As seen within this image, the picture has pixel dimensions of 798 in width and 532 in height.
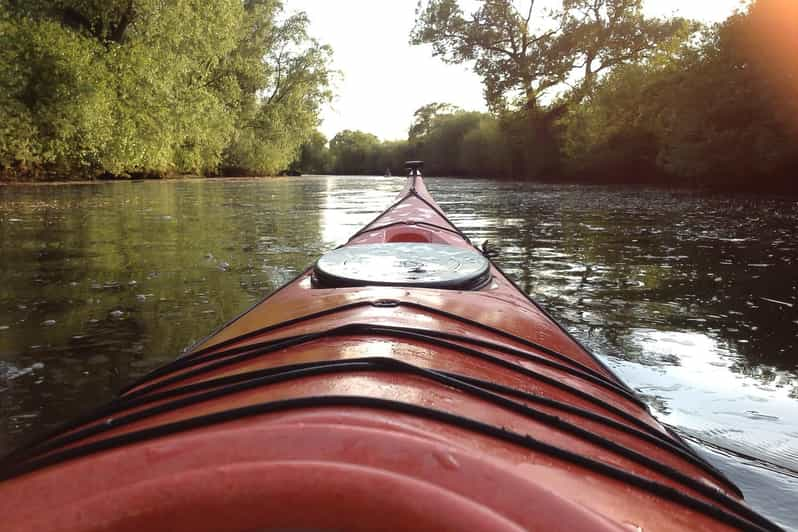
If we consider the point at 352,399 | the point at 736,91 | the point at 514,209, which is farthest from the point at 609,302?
the point at 736,91

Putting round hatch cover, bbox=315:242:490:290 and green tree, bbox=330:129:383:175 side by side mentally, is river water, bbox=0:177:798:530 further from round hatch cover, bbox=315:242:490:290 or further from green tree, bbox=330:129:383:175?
green tree, bbox=330:129:383:175

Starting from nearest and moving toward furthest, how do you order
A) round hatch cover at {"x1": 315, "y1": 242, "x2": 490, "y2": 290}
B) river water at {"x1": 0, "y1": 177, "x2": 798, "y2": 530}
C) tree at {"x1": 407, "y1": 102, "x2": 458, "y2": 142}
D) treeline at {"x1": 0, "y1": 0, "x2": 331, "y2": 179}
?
round hatch cover at {"x1": 315, "y1": 242, "x2": 490, "y2": 290}, river water at {"x1": 0, "y1": 177, "x2": 798, "y2": 530}, treeline at {"x1": 0, "y1": 0, "x2": 331, "y2": 179}, tree at {"x1": 407, "y1": 102, "x2": 458, "y2": 142}

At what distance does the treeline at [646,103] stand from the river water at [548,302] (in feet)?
27.1

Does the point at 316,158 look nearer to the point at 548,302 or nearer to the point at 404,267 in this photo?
the point at 548,302

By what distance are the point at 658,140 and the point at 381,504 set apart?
71.4 ft

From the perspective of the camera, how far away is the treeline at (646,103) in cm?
1360

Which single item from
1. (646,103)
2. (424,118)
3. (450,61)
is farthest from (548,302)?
(424,118)

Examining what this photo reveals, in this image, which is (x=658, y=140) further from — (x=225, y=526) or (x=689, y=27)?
(x=225, y=526)

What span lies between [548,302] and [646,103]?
1886 centimetres

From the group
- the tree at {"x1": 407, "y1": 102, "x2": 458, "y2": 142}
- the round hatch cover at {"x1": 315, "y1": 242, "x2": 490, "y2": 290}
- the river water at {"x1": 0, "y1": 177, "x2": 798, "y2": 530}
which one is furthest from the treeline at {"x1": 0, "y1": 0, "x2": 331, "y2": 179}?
the tree at {"x1": 407, "y1": 102, "x2": 458, "y2": 142}

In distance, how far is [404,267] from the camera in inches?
73.5

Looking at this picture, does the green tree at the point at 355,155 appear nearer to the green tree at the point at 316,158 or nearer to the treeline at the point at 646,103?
the green tree at the point at 316,158

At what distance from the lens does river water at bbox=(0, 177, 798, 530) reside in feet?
6.28

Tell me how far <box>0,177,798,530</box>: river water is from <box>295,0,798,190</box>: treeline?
825 centimetres
